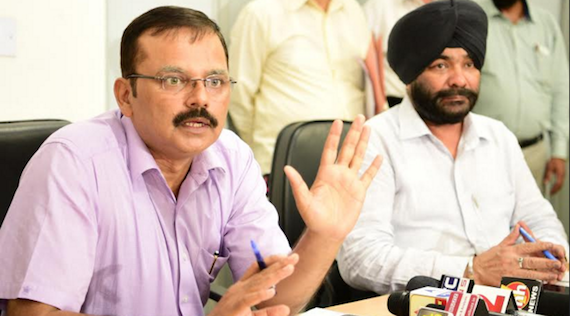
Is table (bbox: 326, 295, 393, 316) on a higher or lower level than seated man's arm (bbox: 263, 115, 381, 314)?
lower

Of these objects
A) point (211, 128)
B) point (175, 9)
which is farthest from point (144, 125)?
point (175, 9)

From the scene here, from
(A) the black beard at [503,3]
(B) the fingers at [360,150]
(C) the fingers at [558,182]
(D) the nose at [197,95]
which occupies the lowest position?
(C) the fingers at [558,182]

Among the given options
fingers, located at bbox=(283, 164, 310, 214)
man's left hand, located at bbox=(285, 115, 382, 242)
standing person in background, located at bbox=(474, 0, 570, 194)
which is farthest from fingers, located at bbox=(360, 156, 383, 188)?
standing person in background, located at bbox=(474, 0, 570, 194)

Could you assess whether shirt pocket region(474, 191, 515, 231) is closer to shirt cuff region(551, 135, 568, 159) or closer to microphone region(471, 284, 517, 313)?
microphone region(471, 284, 517, 313)

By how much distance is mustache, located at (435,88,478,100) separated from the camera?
2.58 meters

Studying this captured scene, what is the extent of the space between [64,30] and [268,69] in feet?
3.86

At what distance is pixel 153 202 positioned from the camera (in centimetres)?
167

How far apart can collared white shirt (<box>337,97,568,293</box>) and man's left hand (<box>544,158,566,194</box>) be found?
73.3 inches

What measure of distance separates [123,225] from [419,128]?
1.25 m

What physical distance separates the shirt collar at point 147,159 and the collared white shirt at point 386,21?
84.6 inches

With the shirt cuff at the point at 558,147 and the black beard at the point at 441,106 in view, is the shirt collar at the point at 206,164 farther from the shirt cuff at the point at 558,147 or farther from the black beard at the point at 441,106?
the shirt cuff at the point at 558,147

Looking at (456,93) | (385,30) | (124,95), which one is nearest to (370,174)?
(124,95)

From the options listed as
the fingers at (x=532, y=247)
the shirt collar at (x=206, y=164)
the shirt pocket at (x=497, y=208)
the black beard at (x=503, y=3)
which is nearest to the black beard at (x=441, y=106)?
the shirt pocket at (x=497, y=208)

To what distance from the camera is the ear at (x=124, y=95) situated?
172cm
